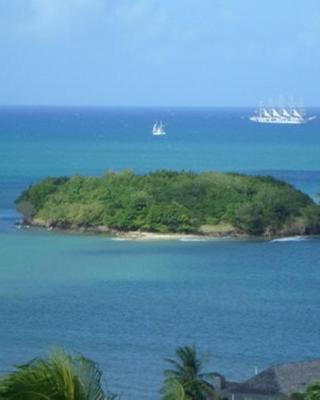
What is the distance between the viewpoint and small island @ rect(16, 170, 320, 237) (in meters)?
43.8

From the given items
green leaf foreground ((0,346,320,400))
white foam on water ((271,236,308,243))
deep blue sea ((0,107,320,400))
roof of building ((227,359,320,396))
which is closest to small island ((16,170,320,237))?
white foam on water ((271,236,308,243))

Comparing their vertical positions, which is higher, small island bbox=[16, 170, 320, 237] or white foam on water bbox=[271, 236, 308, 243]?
small island bbox=[16, 170, 320, 237]

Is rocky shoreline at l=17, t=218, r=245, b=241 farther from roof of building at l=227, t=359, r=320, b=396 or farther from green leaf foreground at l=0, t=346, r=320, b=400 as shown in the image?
green leaf foreground at l=0, t=346, r=320, b=400

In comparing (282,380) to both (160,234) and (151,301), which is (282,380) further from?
(160,234)

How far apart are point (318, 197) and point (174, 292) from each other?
25.3 m

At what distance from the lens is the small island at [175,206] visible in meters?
43.8

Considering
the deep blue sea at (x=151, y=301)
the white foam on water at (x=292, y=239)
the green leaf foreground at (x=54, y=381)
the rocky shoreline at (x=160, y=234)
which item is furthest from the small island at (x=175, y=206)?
the green leaf foreground at (x=54, y=381)

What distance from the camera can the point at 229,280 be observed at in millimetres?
32219

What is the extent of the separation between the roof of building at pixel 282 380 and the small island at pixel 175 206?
2418 cm

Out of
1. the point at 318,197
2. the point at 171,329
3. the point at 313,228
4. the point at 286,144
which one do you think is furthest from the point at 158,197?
the point at 286,144

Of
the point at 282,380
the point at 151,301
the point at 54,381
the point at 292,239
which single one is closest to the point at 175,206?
the point at 292,239

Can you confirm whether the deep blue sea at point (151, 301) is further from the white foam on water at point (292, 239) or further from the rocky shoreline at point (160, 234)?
the rocky shoreline at point (160, 234)

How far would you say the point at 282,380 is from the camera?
18.3m

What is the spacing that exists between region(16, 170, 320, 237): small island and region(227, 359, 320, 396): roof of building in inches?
952
